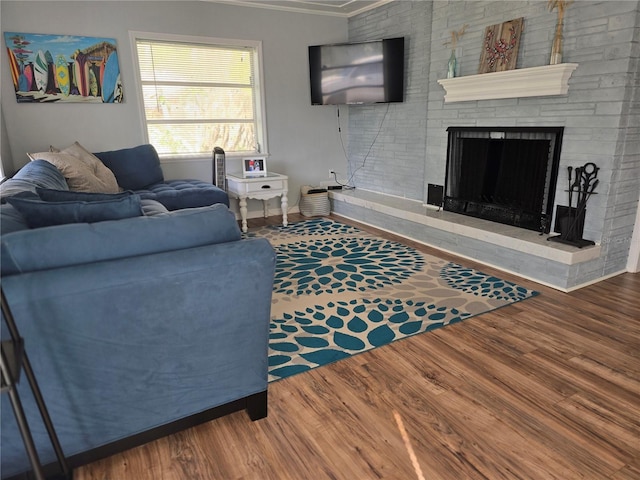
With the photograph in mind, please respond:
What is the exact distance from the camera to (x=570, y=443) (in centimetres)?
157

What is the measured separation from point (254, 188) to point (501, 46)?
2.72 metres

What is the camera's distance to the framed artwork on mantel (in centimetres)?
330

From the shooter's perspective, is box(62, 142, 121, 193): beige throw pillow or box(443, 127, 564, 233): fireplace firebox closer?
box(443, 127, 564, 233): fireplace firebox

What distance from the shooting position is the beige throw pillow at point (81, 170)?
129 inches

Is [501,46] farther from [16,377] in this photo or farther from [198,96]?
[16,377]

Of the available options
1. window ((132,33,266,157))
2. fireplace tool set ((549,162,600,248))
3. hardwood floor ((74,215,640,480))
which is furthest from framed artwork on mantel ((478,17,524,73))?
window ((132,33,266,157))

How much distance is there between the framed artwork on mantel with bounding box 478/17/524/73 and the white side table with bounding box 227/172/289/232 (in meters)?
2.34

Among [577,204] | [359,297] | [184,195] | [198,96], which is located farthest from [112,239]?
[198,96]

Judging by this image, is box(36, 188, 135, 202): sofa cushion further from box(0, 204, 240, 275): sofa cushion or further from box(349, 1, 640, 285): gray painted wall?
box(349, 1, 640, 285): gray painted wall

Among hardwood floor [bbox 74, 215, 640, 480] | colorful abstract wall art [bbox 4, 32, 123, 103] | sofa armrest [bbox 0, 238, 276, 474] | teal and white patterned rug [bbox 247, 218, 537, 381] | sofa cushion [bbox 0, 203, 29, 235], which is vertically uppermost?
colorful abstract wall art [bbox 4, 32, 123, 103]

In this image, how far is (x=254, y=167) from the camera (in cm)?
473

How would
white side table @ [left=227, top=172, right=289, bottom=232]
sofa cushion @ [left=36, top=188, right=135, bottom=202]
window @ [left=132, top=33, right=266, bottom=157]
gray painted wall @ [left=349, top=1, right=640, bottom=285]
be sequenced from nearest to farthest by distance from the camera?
sofa cushion @ [left=36, top=188, right=135, bottom=202]
gray painted wall @ [left=349, top=1, right=640, bottom=285]
window @ [left=132, top=33, right=266, bottom=157]
white side table @ [left=227, top=172, right=289, bottom=232]

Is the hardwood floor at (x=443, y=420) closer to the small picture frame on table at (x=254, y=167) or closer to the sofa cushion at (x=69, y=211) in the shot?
the sofa cushion at (x=69, y=211)

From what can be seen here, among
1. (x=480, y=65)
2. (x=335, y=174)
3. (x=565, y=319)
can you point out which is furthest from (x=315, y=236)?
(x=565, y=319)
